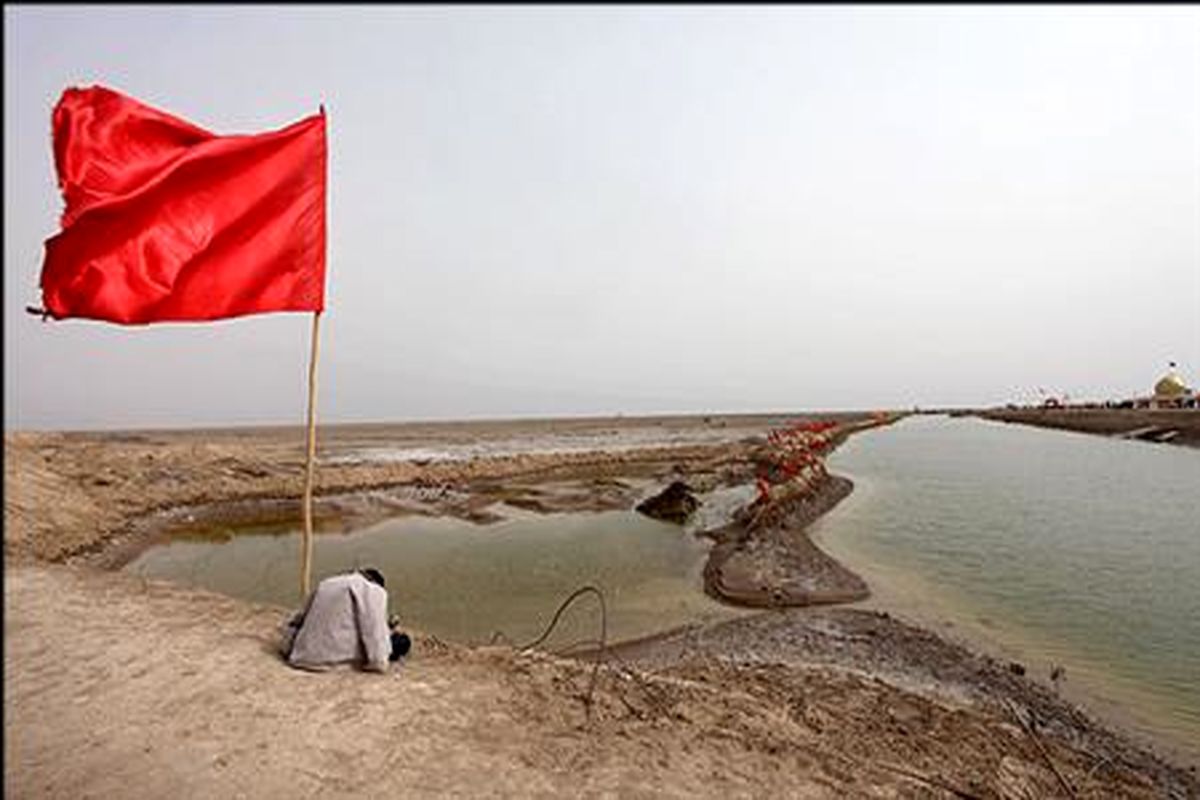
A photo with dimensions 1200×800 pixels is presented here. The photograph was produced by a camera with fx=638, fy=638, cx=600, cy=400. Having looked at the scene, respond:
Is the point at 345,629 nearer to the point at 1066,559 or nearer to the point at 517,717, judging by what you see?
the point at 517,717

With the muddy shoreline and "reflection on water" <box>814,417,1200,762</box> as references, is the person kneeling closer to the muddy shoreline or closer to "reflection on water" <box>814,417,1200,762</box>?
"reflection on water" <box>814,417,1200,762</box>

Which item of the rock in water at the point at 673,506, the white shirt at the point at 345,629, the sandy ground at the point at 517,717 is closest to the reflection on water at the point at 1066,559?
the sandy ground at the point at 517,717

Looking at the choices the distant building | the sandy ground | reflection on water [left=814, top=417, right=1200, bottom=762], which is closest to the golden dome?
the distant building

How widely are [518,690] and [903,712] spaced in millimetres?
4264

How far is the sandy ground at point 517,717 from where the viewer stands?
5148 millimetres

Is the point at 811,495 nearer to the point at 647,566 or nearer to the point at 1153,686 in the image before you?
the point at 647,566

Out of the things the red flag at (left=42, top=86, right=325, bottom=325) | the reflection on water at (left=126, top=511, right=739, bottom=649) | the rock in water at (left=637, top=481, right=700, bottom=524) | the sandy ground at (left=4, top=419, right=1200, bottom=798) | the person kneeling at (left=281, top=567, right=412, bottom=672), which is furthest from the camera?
the rock in water at (left=637, top=481, right=700, bottom=524)

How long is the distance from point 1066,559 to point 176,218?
1846 centimetres

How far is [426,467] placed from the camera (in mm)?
31406

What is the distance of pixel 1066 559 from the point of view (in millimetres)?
15062

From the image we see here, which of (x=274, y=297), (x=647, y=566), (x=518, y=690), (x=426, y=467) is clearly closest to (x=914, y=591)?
(x=647, y=566)

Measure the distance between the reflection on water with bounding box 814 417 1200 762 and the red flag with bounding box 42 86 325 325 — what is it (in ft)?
37.6

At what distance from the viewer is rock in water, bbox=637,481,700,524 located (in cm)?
2116

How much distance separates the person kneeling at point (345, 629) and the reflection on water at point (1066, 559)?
8.96 m
